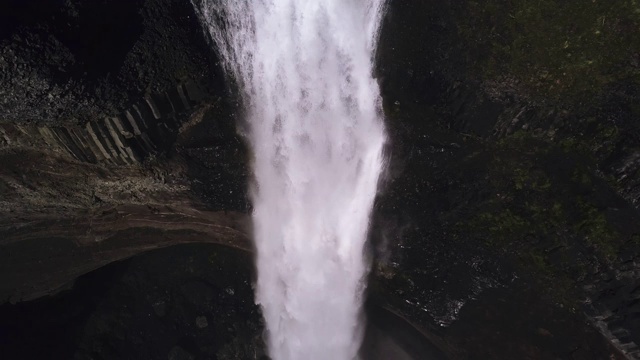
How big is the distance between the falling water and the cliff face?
52 centimetres

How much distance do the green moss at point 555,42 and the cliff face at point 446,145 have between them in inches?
1.1

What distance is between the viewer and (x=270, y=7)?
9.32 metres

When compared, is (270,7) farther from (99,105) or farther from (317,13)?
(99,105)

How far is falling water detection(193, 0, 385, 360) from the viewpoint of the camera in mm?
9523

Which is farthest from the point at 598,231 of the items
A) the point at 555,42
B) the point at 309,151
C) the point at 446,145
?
the point at 309,151

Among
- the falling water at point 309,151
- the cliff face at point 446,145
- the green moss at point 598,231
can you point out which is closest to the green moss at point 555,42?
the cliff face at point 446,145

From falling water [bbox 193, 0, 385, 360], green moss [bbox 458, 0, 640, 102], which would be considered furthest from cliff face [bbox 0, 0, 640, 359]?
falling water [bbox 193, 0, 385, 360]

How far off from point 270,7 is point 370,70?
101 inches

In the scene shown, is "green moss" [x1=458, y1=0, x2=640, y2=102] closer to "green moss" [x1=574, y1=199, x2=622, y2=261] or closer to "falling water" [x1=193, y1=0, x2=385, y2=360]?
"falling water" [x1=193, y1=0, x2=385, y2=360]

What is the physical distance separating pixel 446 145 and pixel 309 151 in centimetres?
333

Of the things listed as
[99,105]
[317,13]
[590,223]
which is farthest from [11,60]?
[590,223]

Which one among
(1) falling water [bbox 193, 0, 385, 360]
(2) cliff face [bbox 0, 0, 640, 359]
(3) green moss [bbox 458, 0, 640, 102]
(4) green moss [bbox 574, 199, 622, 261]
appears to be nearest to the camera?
(3) green moss [bbox 458, 0, 640, 102]

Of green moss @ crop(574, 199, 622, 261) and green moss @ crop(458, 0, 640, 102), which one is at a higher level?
green moss @ crop(458, 0, 640, 102)

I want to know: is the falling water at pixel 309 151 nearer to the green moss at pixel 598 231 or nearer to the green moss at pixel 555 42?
the green moss at pixel 555 42
